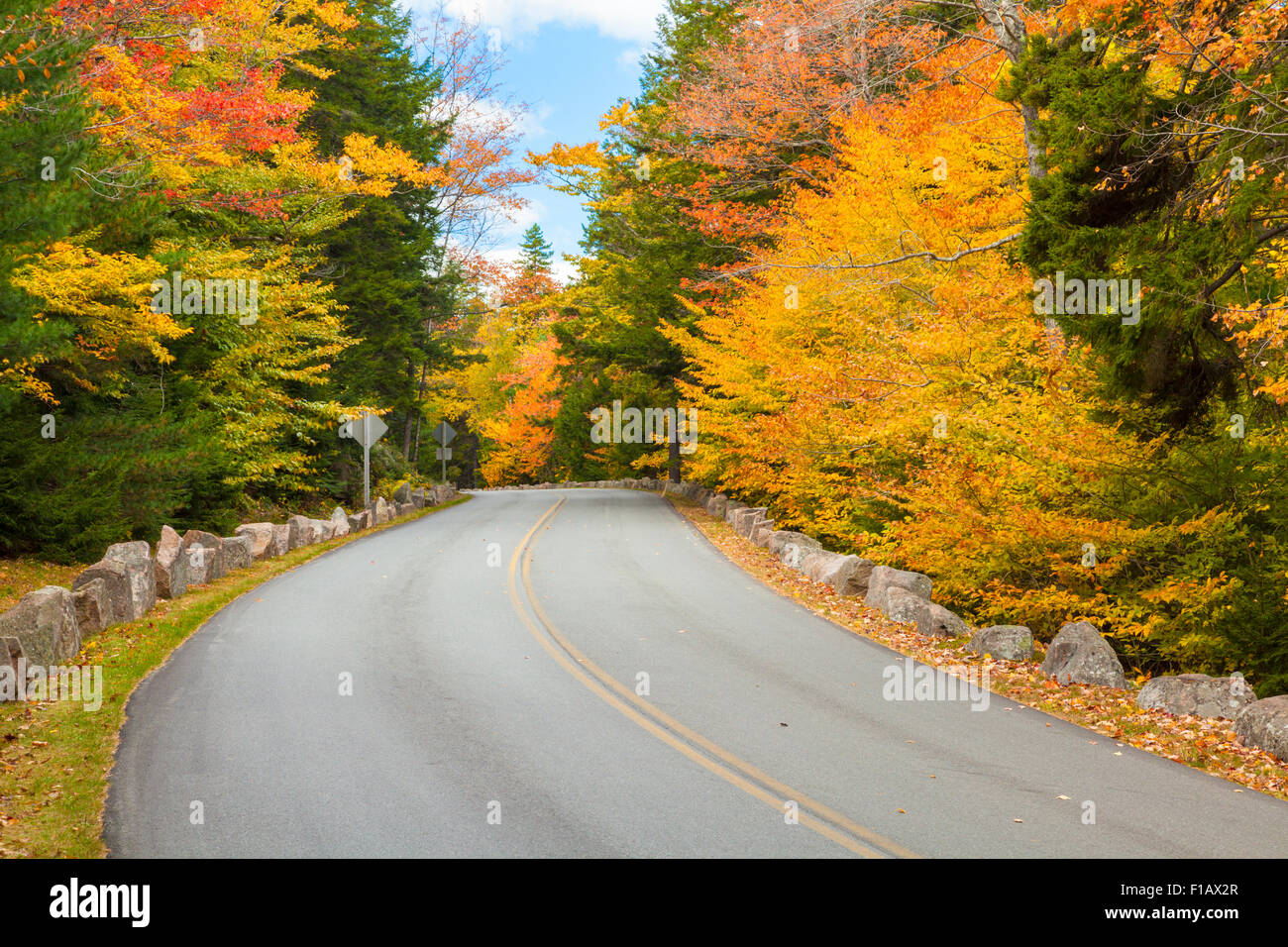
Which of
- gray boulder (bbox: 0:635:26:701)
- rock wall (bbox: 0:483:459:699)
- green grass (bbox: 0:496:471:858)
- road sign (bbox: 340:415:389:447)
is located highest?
road sign (bbox: 340:415:389:447)

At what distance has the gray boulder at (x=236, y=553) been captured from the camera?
15.5 m

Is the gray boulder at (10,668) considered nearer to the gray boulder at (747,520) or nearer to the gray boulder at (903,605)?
the gray boulder at (903,605)

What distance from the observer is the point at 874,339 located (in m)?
16.0

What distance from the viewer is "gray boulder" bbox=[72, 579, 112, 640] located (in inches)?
412

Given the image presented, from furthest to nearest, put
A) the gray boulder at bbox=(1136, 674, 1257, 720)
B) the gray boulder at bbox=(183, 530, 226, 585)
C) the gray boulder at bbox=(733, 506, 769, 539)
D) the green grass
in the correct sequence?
the gray boulder at bbox=(733, 506, 769, 539), the gray boulder at bbox=(183, 530, 226, 585), the gray boulder at bbox=(1136, 674, 1257, 720), the green grass

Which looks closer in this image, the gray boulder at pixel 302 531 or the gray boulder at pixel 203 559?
the gray boulder at pixel 203 559

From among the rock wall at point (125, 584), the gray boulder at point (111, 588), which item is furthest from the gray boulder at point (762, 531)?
the gray boulder at point (111, 588)

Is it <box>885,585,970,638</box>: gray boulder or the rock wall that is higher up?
the rock wall

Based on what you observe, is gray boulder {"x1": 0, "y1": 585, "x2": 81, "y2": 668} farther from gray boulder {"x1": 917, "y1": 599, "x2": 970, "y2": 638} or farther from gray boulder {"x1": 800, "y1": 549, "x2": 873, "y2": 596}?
gray boulder {"x1": 800, "y1": 549, "x2": 873, "y2": 596}

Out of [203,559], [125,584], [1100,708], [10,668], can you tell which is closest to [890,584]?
[1100,708]

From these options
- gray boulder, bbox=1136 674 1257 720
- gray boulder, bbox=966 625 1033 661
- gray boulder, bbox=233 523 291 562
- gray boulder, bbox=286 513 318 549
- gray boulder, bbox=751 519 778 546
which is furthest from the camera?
gray boulder, bbox=751 519 778 546

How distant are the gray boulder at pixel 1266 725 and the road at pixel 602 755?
910 mm

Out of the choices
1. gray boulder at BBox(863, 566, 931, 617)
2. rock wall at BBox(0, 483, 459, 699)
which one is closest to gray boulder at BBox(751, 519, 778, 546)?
gray boulder at BBox(863, 566, 931, 617)
